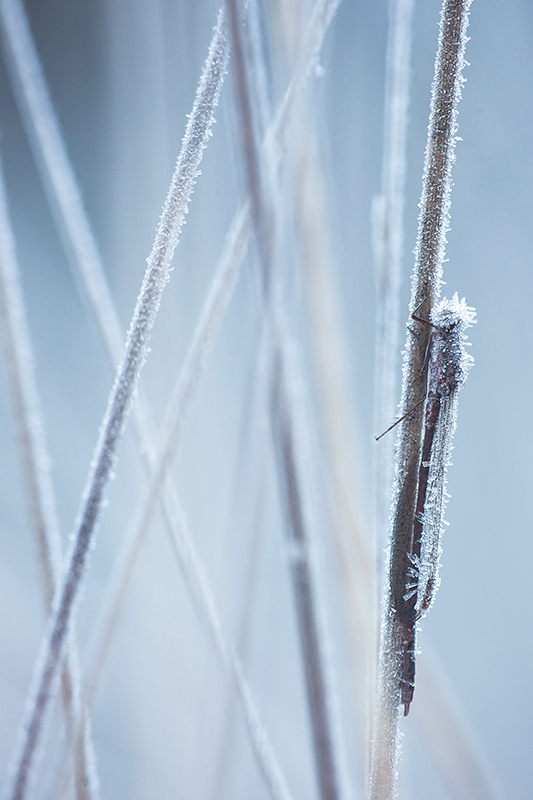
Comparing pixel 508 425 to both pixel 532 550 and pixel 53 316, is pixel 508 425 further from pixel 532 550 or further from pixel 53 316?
pixel 53 316

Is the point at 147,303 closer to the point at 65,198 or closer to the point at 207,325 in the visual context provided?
the point at 207,325

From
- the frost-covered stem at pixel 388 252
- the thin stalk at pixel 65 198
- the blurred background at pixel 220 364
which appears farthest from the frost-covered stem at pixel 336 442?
the blurred background at pixel 220 364

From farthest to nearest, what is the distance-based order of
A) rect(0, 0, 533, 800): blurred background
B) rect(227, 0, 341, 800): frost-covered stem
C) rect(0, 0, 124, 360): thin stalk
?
rect(0, 0, 533, 800): blurred background < rect(0, 0, 124, 360): thin stalk < rect(227, 0, 341, 800): frost-covered stem

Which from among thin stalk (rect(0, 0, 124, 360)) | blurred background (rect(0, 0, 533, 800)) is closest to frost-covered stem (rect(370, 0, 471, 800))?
thin stalk (rect(0, 0, 124, 360))

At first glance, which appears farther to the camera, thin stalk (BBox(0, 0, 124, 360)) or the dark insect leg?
thin stalk (BBox(0, 0, 124, 360))

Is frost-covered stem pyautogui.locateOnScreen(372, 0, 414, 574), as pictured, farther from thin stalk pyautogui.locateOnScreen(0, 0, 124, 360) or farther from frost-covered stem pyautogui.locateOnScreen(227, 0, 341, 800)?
thin stalk pyautogui.locateOnScreen(0, 0, 124, 360)

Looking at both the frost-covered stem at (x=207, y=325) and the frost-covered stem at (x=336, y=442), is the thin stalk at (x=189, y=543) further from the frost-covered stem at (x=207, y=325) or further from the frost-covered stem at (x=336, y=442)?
the frost-covered stem at (x=336, y=442)

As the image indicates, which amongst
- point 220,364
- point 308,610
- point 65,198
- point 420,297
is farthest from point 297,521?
point 220,364

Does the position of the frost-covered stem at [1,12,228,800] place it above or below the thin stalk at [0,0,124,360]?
below
